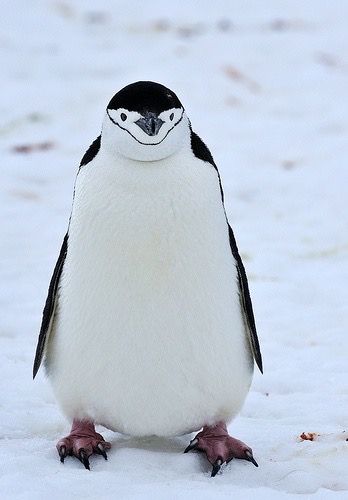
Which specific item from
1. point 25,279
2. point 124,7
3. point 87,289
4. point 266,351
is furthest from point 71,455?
point 124,7

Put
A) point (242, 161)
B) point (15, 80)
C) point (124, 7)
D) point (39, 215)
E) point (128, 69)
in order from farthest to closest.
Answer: point (124, 7), point (128, 69), point (15, 80), point (242, 161), point (39, 215)

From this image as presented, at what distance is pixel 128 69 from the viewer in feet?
26.3

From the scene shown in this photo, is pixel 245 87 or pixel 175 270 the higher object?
pixel 175 270

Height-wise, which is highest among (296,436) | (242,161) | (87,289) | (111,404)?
(87,289)

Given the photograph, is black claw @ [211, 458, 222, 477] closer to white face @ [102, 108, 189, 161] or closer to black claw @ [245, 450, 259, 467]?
black claw @ [245, 450, 259, 467]

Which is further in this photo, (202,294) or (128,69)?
(128,69)

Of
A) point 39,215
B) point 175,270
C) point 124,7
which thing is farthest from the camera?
point 124,7

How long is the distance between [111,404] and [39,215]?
118 inches

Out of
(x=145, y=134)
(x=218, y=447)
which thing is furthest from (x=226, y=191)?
(x=145, y=134)

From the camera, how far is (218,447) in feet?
8.14

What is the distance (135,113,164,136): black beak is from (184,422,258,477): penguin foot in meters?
0.81

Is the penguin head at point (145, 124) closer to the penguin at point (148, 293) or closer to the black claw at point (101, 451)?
the penguin at point (148, 293)

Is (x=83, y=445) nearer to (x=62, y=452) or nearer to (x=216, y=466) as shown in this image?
(x=62, y=452)

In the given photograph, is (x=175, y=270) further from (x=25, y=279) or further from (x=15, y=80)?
(x=15, y=80)
